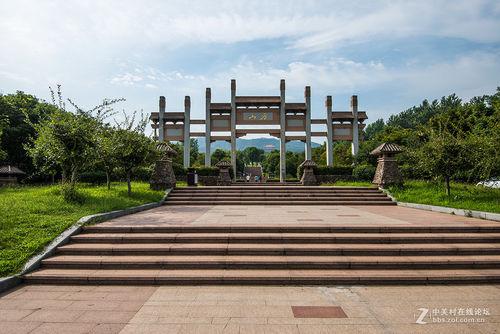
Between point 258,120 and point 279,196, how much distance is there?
17482mm

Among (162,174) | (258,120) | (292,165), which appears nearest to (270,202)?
(162,174)

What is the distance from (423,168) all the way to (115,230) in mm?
11403

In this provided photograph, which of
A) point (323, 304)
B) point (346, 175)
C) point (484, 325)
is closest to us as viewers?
point (484, 325)

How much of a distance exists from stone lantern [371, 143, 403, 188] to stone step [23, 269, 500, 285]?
9.46 meters

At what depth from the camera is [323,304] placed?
391 cm

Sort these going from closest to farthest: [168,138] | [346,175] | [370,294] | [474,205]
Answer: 1. [370,294]
2. [474,205]
3. [346,175]
4. [168,138]

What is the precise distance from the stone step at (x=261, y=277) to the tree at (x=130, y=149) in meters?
7.25

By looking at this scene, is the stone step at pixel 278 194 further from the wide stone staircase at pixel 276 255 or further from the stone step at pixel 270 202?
the wide stone staircase at pixel 276 255

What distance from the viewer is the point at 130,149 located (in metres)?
11.8

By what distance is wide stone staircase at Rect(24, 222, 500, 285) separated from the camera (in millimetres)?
4703

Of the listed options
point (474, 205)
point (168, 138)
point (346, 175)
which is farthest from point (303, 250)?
point (168, 138)

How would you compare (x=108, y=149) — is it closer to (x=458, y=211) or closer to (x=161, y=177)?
(x=161, y=177)

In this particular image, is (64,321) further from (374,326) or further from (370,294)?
(370,294)
